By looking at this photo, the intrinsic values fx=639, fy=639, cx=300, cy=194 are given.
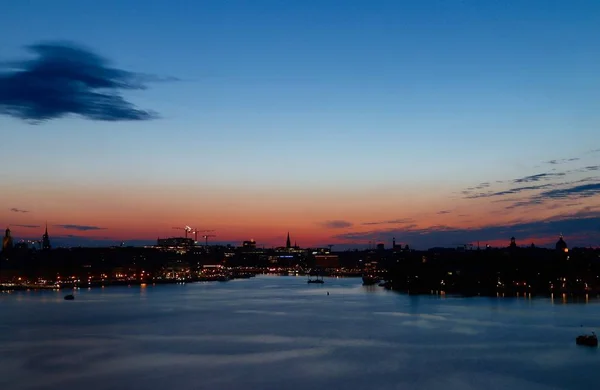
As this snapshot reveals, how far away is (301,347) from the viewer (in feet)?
68.3

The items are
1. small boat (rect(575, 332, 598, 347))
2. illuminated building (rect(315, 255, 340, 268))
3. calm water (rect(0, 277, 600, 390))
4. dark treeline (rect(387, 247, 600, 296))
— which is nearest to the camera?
calm water (rect(0, 277, 600, 390))

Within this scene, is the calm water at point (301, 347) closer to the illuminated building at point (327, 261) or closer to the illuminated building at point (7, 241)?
the illuminated building at point (7, 241)

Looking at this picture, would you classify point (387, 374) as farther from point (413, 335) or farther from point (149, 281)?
point (149, 281)

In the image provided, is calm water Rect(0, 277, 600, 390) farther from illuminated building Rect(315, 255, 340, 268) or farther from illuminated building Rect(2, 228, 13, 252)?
illuminated building Rect(315, 255, 340, 268)

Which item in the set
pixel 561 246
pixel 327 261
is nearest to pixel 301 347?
pixel 561 246

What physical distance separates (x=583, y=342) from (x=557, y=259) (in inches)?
1699

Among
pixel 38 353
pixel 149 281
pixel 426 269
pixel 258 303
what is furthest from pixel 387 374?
pixel 149 281

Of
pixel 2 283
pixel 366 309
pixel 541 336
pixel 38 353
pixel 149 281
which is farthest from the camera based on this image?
pixel 149 281

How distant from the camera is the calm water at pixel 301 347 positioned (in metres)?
15.7

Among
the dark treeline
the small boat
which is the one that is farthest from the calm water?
the dark treeline

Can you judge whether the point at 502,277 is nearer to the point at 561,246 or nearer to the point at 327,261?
the point at 561,246

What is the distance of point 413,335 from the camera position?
23.5 m

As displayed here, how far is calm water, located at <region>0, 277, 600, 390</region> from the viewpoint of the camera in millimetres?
15711

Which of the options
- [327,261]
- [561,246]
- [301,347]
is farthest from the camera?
[327,261]
